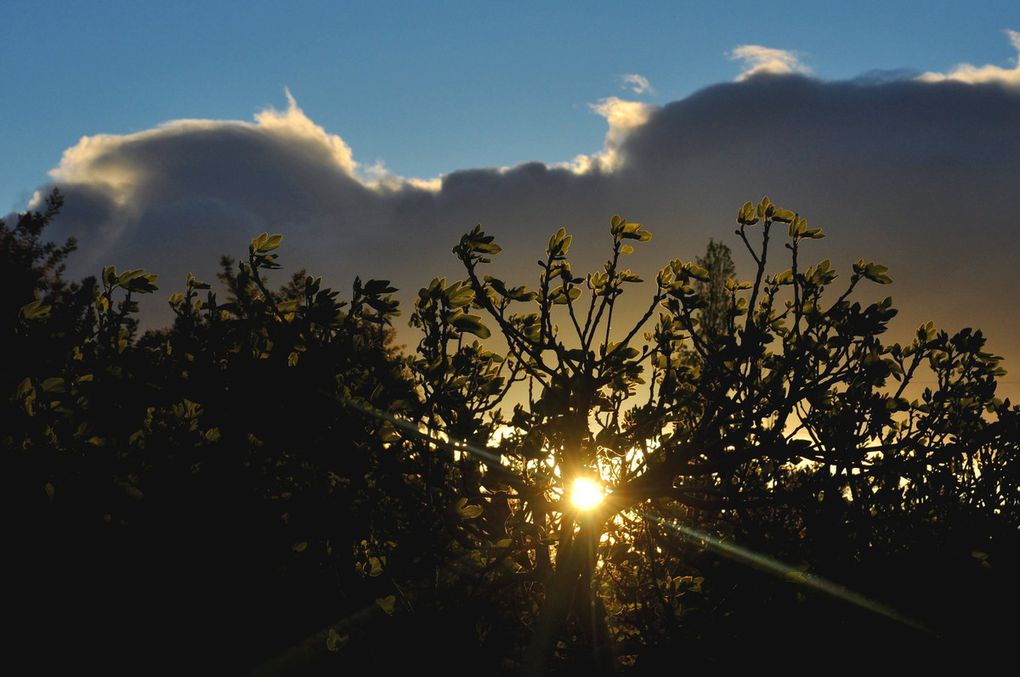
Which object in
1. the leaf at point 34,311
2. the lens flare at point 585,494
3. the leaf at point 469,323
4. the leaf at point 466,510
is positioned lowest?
the lens flare at point 585,494

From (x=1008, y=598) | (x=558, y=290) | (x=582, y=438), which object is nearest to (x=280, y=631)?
(x=582, y=438)

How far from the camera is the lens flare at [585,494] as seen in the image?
508 centimetres

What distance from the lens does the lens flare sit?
508 centimetres

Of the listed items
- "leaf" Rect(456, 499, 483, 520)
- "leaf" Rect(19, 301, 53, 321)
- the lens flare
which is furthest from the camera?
the lens flare

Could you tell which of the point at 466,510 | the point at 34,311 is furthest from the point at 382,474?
the point at 34,311

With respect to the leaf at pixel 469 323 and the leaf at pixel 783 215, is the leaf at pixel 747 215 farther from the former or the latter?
the leaf at pixel 469 323

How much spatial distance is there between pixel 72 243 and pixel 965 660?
67.3ft

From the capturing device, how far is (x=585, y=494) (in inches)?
201

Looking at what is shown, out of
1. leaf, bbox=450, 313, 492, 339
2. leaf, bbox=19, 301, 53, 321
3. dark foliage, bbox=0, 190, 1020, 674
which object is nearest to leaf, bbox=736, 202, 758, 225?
dark foliage, bbox=0, 190, 1020, 674

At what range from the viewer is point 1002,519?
7.12 meters

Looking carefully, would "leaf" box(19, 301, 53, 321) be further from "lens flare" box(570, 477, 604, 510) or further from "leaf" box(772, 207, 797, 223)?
"leaf" box(772, 207, 797, 223)

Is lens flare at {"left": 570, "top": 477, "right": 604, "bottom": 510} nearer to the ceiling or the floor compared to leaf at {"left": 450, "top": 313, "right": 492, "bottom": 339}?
nearer to the floor

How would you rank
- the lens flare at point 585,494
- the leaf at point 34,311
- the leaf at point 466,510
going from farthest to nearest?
1. the lens flare at point 585,494
2. the leaf at point 466,510
3. the leaf at point 34,311

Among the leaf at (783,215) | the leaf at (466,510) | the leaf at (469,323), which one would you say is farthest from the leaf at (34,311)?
the leaf at (783,215)
